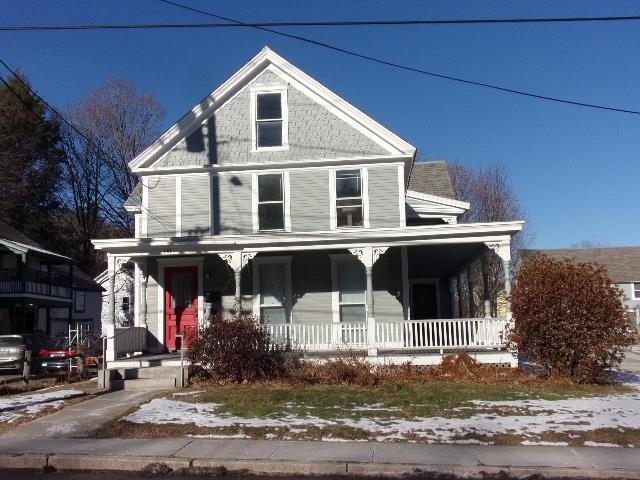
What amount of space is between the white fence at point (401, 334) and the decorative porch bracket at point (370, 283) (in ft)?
0.51

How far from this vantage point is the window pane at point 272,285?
58.4ft

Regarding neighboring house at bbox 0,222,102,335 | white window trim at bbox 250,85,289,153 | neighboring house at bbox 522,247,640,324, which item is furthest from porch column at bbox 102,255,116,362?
neighboring house at bbox 522,247,640,324

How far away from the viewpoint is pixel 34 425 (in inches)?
398

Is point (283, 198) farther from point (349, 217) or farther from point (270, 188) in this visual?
point (349, 217)

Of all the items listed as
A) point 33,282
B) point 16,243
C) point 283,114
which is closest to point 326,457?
point 283,114

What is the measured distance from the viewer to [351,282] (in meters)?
17.7

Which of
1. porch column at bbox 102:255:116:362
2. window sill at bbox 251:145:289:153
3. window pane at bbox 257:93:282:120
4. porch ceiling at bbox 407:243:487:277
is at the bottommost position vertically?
porch column at bbox 102:255:116:362

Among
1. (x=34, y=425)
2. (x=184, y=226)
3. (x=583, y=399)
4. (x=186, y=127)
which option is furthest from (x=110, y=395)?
(x=583, y=399)

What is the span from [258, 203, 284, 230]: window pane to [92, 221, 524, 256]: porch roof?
3.55ft

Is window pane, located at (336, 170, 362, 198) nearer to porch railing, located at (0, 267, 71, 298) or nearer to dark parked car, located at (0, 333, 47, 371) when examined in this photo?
dark parked car, located at (0, 333, 47, 371)

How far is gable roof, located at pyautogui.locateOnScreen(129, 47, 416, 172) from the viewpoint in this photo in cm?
1766

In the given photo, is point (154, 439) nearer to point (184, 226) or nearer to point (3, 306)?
point (184, 226)

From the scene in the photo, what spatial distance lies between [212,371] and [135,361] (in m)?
2.15

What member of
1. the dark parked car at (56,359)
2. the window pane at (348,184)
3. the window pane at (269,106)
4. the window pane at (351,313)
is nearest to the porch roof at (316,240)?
the window pane at (348,184)
